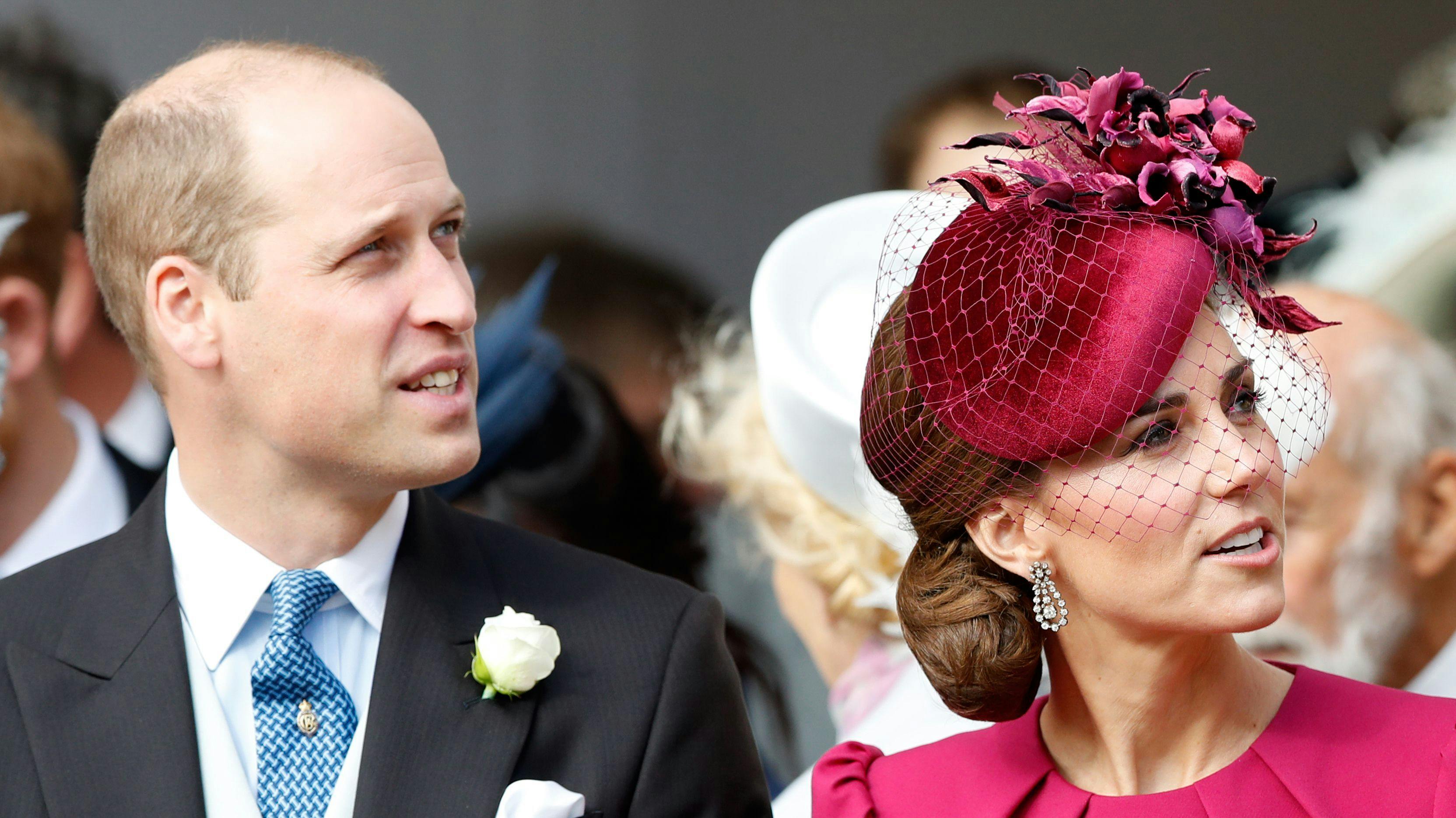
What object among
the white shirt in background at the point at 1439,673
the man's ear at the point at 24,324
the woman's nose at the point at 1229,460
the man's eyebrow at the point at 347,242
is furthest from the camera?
the man's ear at the point at 24,324

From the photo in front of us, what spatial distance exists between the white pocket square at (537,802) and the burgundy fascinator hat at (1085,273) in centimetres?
69

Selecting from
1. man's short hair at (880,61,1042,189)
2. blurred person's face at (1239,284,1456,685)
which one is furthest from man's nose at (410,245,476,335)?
blurred person's face at (1239,284,1456,685)

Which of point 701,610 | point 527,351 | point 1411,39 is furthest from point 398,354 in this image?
point 1411,39

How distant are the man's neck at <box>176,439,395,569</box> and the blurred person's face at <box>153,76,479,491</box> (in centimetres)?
4

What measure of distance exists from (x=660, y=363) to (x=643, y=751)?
1.35m

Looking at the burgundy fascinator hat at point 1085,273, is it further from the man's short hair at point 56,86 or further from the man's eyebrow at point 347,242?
the man's short hair at point 56,86

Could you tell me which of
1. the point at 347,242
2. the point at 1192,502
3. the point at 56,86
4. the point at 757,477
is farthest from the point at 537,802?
the point at 56,86

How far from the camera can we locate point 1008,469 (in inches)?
72.8

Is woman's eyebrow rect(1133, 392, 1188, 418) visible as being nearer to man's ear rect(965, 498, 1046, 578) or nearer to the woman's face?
the woman's face

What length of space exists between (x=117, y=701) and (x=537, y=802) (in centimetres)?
61

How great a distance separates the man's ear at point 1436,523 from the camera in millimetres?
2887

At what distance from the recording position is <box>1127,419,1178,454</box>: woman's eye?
1746mm

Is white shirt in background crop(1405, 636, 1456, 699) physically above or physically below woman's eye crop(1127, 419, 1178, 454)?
below

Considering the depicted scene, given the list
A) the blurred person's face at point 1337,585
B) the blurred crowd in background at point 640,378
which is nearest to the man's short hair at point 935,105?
the blurred crowd in background at point 640,378
